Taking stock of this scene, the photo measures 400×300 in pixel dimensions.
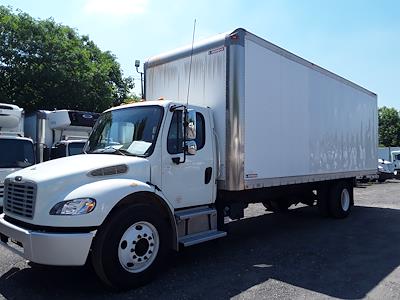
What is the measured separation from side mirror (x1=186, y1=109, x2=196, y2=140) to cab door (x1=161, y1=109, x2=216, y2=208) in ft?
0.36

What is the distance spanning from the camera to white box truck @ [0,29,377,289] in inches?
197

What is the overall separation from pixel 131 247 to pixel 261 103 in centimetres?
354

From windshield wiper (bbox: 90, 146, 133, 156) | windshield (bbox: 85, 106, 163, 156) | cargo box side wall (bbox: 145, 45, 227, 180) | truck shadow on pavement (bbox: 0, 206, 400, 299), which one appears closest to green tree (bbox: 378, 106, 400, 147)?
truck shadow on pavement (bbox: 0, 206, 400, 299)

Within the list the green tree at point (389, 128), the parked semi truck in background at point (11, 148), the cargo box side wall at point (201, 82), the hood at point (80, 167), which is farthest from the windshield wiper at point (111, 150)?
the green tree at point (389, 128)

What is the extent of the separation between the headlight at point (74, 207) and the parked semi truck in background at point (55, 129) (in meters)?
7.64

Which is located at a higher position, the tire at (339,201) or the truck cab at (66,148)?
the truck cab at (66,148)

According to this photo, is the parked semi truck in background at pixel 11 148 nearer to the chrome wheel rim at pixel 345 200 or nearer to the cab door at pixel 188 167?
the cab door at pixel 188 167

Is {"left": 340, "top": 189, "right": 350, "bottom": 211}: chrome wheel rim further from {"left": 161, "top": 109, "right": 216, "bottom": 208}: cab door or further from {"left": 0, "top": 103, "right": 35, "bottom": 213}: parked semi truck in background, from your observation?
{"left": 0, "top": 103, "right": 35, "bottom": 213}: parked semi truck in background

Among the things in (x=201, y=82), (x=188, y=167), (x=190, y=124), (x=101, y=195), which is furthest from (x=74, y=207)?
(x=201, y=82)

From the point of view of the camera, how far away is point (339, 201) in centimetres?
1087

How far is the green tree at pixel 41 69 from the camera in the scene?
74.8ft

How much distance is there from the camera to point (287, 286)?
549 centimetres

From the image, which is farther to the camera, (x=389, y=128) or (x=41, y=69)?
(x=389, y=128)

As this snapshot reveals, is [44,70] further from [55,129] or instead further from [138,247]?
[138,247]
